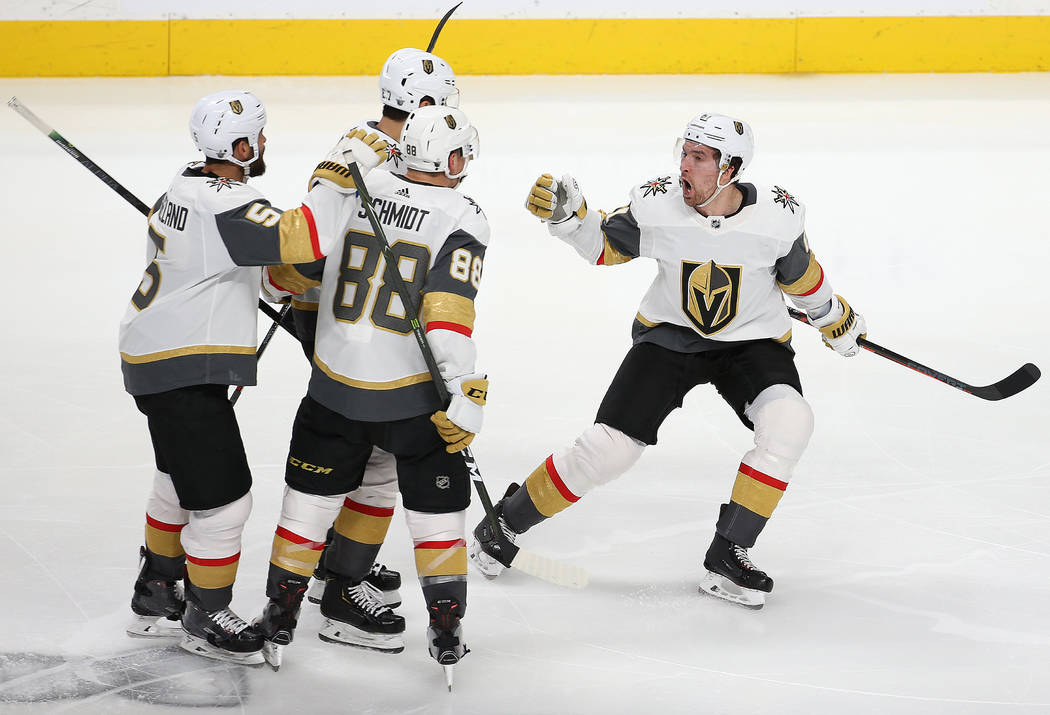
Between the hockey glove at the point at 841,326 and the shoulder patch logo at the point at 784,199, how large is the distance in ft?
0.97

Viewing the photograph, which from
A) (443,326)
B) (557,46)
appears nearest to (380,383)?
(443,326)

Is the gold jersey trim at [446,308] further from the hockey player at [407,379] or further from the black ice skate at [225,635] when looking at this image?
the black ice skate at [225,635]

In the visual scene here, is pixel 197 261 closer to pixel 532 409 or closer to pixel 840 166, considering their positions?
pixel 532 409

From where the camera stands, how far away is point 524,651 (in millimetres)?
2621

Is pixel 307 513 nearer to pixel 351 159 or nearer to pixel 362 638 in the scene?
pixel 362 638

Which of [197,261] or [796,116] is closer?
[197,261]

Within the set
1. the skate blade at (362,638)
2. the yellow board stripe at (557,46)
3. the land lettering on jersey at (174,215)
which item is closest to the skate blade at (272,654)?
the skate blade at (362,638)

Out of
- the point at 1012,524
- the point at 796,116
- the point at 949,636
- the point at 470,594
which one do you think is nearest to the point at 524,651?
the point at 470,594

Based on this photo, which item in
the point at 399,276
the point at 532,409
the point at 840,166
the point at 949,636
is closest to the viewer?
the point at 399,276

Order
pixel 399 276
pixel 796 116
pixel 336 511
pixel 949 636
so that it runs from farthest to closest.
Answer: pixel 796 116 → pixel 949 636 → pixel 336 511 → pixel 399 276

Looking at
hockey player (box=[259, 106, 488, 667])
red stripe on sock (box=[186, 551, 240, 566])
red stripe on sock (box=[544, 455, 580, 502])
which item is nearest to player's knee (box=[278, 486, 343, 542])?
hockey player (box=[259, 106, 488, 667])

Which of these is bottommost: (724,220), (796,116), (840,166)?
→ (724,220)

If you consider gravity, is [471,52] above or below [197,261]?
above

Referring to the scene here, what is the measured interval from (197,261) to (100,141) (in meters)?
5.43
